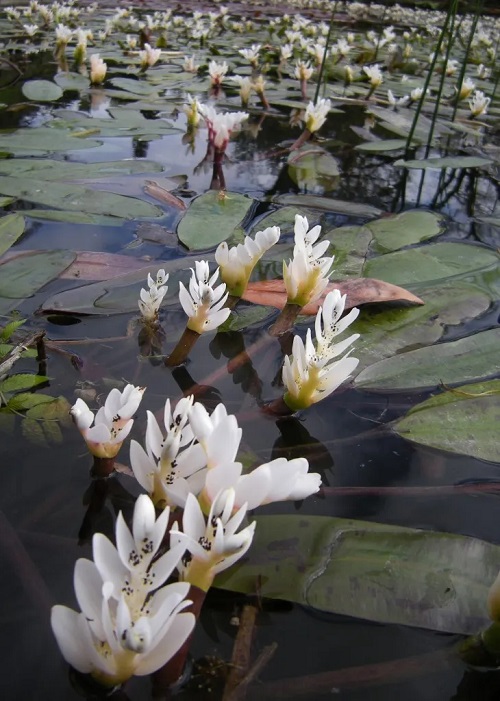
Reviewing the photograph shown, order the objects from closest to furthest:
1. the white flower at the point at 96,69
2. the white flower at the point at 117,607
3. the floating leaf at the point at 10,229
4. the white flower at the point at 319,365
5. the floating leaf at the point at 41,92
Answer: the white flower at the point at 117,607, the white flower at the point at 319,365, the floating leaf at the point at 10,229, the floating leaf at the point at 41,92, the white flower at the point at 96,69

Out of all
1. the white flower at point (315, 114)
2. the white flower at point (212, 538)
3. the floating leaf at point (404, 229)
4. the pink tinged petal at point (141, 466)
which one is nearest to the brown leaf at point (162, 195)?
the floating leaf at point (404, 229)

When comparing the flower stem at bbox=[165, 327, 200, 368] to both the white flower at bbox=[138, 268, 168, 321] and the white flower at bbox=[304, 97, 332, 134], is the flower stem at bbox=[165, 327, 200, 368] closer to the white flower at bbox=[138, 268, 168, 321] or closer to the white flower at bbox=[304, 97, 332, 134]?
the white flower at bbox=[138, 268, 168, 321]

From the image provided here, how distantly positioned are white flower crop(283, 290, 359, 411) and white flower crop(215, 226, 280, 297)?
0.86ft

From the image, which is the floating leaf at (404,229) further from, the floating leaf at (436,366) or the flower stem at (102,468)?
the flower stem at (102,468)

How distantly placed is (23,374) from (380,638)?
2.18 ft

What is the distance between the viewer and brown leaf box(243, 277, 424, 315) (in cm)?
124

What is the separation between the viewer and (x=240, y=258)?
1.15 meters

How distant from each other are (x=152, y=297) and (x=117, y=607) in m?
0.66

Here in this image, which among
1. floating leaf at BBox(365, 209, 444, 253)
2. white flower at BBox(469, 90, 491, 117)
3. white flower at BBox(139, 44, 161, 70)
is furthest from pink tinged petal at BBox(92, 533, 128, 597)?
white flower at BBox(139, 44, 161, 70)

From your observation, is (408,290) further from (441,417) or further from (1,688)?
(1,688)

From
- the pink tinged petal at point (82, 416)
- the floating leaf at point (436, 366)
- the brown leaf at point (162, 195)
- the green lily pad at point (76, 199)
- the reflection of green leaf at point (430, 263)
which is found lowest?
the floating leaf at point (436, 366)

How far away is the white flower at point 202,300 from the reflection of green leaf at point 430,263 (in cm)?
52

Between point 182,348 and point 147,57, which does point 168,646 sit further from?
point 147,57

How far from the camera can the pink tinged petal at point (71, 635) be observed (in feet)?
1.71
